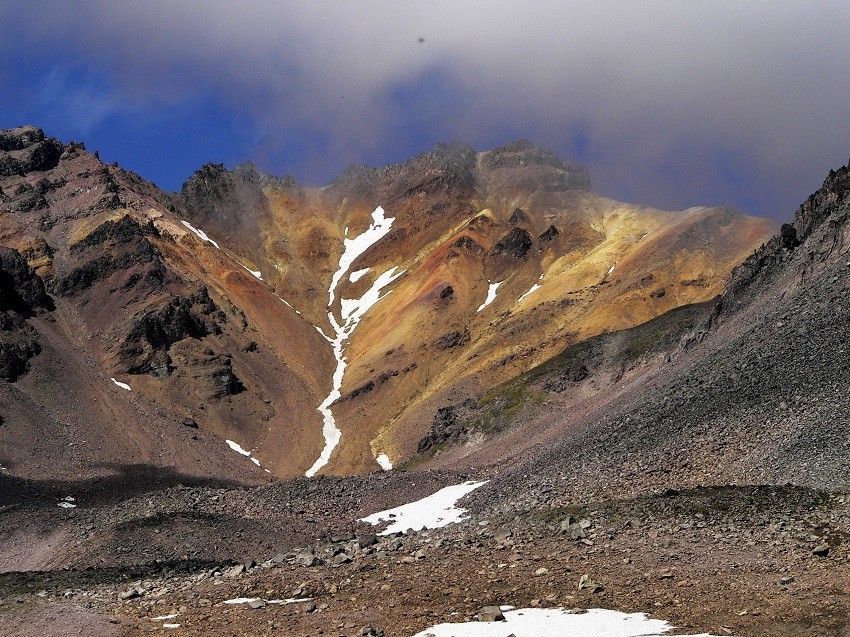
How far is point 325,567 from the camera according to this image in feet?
107

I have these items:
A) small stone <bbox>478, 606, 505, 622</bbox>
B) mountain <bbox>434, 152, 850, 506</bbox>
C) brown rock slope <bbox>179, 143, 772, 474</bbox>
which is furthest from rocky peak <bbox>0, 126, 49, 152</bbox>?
small stone <bbox>478, 606, 505, 622</bbox>

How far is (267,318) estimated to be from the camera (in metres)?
166

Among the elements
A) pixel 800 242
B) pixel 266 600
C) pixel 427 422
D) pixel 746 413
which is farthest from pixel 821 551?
pixel 427 422

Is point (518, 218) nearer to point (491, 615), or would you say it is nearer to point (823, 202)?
point (823, 202)

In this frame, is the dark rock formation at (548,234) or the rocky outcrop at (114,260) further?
the dark rock formation at (548,234)

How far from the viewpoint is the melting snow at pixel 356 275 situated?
19388 cm

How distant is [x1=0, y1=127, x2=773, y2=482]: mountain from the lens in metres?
119

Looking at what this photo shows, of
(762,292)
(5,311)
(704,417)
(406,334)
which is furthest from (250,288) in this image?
(704,417)

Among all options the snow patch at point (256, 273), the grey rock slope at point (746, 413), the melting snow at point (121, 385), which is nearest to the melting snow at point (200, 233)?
the snow patch at point (256, 273)

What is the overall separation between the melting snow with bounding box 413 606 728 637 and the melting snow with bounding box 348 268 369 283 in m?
169

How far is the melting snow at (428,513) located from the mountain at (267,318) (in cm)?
3685

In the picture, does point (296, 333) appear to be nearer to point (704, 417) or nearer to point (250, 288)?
point (250, 288)

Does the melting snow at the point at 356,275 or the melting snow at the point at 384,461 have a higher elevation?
the melting snow at the point at 356,275

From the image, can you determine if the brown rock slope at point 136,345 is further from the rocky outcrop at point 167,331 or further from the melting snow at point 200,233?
the melting snow at point 200,233
